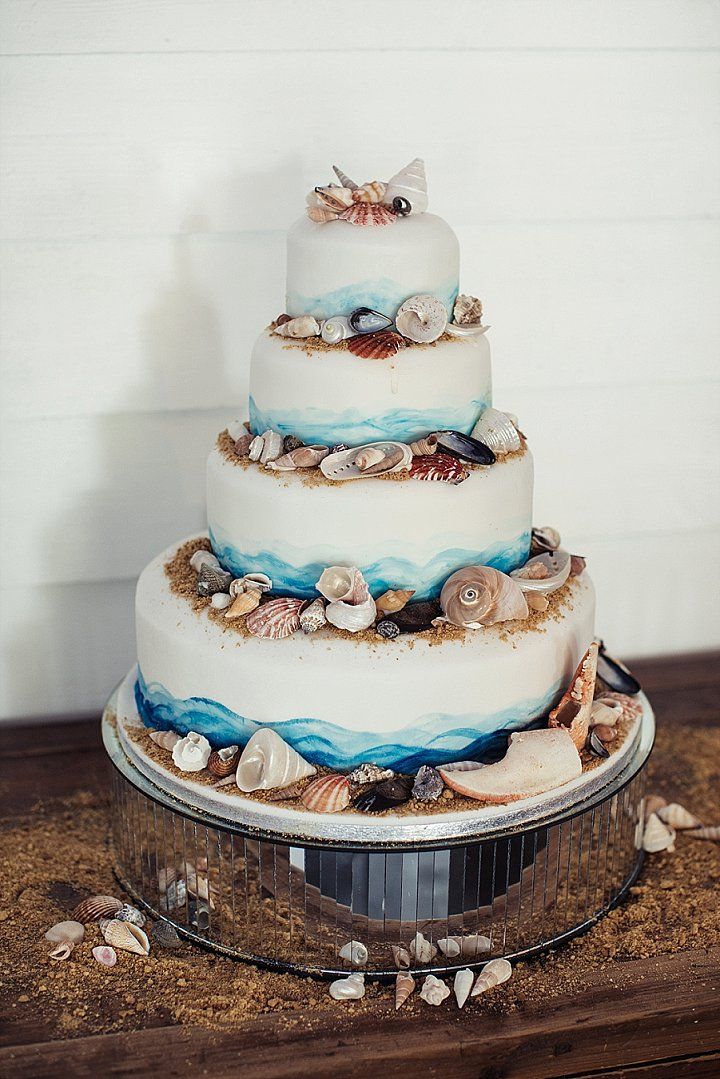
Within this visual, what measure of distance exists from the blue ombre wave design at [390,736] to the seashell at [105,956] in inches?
11.2

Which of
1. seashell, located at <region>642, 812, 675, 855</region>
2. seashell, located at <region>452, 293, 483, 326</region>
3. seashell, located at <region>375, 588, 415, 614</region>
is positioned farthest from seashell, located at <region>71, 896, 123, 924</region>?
seashell, located at <region>452, 293, 483, 326</region>

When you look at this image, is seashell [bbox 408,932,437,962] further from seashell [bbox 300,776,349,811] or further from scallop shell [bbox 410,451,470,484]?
scallop shell [bbox 410,451,470,484]

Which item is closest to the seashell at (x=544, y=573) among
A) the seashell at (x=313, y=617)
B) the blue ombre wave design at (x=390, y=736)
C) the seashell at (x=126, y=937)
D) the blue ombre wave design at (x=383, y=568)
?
the blue ombre wave design at (x=383, y=568)

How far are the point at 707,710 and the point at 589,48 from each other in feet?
A: 3.87

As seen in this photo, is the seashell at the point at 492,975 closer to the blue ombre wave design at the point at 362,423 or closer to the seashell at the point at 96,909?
the seashell at the point at 96,909

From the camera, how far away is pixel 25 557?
2.16 metres

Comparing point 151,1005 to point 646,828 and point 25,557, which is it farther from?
point 25,557

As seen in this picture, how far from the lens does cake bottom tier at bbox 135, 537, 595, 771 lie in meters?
1.44

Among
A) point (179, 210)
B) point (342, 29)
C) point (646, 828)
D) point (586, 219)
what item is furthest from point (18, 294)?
point (646, 828)

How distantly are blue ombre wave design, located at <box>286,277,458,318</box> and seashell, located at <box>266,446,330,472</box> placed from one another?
6.6 inches

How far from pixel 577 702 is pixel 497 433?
35 centimetres

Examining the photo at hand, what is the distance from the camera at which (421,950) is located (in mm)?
1500

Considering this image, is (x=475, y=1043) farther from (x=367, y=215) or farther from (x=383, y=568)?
(x=367, y=215)

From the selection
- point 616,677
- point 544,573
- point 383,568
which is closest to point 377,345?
point 383,568
